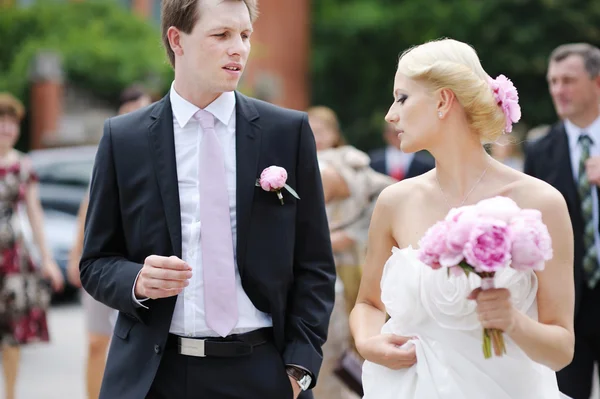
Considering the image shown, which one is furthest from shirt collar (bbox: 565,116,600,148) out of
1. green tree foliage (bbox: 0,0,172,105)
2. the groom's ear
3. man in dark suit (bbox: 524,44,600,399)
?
green tree foliage (bbox: 0,0,172,105)

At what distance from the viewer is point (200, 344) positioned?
3.79m

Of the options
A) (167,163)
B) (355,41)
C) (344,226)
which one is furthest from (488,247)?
(355,41)

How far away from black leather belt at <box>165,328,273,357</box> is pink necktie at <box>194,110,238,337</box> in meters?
0.05

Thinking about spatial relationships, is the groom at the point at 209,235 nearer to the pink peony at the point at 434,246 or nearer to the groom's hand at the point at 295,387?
the groom's hand at the point at 295,387

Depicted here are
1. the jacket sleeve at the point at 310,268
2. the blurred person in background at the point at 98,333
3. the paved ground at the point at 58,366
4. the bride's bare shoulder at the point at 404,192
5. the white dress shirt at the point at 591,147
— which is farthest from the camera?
the paved ground at the point at 58,366

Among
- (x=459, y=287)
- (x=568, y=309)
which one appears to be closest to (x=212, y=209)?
(x=459, y=287)

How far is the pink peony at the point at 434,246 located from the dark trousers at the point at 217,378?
102cm

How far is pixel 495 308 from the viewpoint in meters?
3.05

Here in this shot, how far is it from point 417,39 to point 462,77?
1506 inches

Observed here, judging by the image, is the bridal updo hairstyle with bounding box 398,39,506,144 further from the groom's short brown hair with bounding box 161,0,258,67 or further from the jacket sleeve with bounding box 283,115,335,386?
the groom's short brown hair with bounding box 161,0,258,67

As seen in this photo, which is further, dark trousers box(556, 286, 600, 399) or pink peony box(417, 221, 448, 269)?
dark trousers box(556, 286, 600, 399)

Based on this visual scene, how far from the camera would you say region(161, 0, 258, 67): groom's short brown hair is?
3.90 metres

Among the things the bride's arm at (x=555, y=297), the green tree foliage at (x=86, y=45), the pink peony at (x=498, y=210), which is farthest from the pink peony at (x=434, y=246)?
the green tree foliage at (x=86, y=45)

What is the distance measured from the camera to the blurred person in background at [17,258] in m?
8.75
